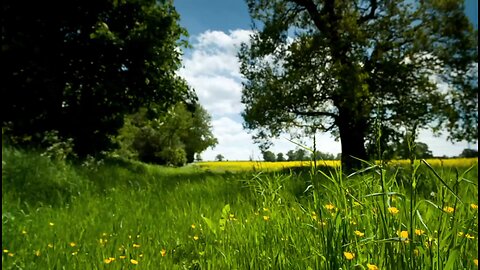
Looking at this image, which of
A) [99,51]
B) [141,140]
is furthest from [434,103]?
[141,140]

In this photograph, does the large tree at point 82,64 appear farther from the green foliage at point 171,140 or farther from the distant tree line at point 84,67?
the green foliage at point 171,140

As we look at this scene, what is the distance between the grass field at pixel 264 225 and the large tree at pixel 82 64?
34.0 ft

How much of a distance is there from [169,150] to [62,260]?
174 feet

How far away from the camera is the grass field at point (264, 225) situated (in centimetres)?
185

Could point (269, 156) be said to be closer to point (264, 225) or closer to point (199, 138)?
point (264, 225)

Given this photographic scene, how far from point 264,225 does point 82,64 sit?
55.1 feet

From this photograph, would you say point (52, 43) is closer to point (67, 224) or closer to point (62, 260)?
point (67, 224)

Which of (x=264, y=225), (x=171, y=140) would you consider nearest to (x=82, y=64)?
(x=264, y=225)

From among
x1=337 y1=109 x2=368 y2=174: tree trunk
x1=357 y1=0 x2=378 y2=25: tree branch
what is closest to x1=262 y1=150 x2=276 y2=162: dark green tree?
x1=337 y1=109 x2=368 y2=174: tree trunk

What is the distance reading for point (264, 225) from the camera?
3.21 m

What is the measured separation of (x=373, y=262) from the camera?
6.35 ft

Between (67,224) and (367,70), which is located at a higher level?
(367,70)

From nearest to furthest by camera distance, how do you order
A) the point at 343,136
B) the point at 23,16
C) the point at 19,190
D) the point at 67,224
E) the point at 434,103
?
the point at 67,224 → the point at 19,190 → the point at 23,16 → the point at 434,103 → the point at 343,136

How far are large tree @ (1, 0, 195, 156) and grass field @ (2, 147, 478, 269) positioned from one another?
34.0 feet
